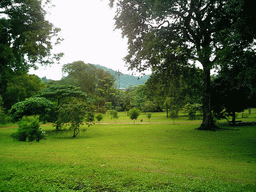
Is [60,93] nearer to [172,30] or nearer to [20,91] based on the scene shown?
[172,30]

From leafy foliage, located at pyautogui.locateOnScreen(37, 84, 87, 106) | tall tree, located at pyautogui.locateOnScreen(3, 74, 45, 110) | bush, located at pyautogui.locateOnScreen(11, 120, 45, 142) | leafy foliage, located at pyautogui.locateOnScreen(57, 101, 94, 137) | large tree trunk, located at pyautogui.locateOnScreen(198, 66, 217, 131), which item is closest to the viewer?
bush, located at pyautogui.locateOnScreen(11, 120, 45, 142)

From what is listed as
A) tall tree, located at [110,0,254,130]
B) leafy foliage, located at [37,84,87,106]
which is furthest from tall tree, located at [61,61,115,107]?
tall tree, located at [110,0,254,130]

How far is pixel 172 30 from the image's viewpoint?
14984 mm

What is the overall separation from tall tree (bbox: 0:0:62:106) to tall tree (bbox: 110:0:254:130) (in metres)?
6.49

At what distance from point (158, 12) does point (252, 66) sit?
7.01 m

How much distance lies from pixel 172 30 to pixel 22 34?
41.0ft

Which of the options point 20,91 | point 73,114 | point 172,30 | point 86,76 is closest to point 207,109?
point 172,30

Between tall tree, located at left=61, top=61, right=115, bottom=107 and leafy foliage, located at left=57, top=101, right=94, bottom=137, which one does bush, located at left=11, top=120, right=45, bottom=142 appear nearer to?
leafy foliage, located at left=57, top=101, right=94, bottom=137

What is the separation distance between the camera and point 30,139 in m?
10.6

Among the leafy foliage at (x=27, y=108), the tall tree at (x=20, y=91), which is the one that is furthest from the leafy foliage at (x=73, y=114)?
the tall tree at (x=20, y=91)

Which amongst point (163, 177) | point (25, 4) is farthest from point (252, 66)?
point (25, 4)

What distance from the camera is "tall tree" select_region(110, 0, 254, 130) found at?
1341 cm

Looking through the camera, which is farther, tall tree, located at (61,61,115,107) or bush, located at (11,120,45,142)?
tall tree, located at (61,61,115,107)

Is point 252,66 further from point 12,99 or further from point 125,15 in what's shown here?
point 12,99
